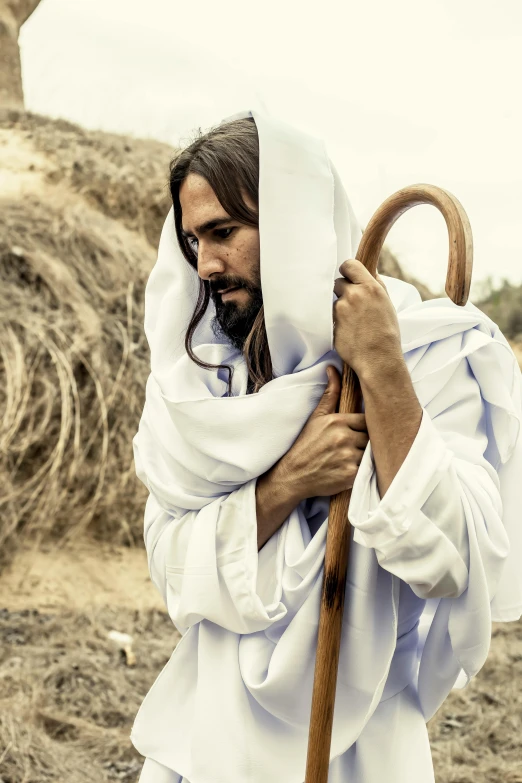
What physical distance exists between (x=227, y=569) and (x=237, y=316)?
55cm

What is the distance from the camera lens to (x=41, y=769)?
11.8ft

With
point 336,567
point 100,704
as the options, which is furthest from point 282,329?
point 100,704

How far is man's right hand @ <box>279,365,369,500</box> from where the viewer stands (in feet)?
5.49

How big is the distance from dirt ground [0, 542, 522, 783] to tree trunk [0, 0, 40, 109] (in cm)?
702

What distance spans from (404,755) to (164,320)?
110cm

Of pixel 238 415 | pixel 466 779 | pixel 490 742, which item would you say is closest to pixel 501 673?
pixel 490 742

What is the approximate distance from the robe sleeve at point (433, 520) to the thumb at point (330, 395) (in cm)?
18

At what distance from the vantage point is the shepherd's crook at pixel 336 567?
1.62m

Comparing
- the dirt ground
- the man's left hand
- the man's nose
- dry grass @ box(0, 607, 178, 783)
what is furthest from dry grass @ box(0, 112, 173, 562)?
the man's left hand

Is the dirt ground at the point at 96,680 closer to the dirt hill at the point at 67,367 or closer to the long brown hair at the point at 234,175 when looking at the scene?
the dirt hill at the point at 67,367

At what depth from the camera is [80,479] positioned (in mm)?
5965

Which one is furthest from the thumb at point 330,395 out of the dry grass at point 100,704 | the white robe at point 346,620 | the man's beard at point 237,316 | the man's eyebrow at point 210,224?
the dry grass at point 100,704

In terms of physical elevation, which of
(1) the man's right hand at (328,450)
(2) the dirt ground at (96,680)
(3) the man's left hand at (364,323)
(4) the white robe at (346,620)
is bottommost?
(2) the dirt ground at (96,680)

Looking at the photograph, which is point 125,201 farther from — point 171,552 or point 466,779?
point 171,552
